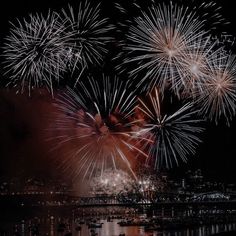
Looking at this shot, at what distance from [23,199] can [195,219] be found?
168 feet

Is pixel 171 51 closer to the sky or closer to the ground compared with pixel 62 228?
closer to the sky

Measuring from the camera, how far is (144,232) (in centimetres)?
6134

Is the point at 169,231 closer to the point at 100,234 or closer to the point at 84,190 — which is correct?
the point at 100,234

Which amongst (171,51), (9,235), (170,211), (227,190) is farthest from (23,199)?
(171,51)

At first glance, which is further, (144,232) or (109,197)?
(109,197)

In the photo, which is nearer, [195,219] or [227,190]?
[195,219]

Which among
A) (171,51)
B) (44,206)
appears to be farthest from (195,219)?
(171,51)

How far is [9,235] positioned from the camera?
197 feet

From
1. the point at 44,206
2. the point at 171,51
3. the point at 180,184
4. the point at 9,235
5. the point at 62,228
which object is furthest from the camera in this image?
the point at 44,206

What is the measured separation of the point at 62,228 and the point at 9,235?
26.0 ft

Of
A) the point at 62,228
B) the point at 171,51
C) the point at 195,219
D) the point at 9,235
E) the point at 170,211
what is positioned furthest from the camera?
the point at 170,211

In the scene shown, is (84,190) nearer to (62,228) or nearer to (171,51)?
(62,228)

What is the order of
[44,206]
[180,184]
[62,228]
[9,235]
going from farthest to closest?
[44,206], [180,184], [62,228], [9,235]

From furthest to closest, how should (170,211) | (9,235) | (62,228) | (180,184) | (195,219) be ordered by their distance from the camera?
(170,211), (180,184), (195,219), (62,228), (9,235)
